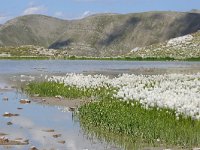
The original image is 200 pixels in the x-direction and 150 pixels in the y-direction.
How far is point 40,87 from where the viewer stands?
43594 millimetres

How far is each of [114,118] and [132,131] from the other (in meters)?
2.19

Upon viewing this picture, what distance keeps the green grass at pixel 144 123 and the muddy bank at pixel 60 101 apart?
6.34 m

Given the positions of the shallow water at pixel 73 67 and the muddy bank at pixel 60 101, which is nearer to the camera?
the muddy bank at pixel 60 101

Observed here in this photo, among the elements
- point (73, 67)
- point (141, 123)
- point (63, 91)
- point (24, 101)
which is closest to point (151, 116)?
point (141, 123)

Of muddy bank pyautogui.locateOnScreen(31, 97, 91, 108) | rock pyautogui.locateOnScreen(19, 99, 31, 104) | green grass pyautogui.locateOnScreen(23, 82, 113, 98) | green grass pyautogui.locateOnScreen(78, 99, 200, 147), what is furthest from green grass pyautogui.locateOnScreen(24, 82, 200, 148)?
rock pyautogui.locateOnScreen(19, 99, 31, 104)

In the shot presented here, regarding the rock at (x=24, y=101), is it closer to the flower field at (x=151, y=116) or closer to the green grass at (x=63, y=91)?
the green grass at (x=63, y=91)

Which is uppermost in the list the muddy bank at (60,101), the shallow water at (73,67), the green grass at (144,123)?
the green grass at (144,123)

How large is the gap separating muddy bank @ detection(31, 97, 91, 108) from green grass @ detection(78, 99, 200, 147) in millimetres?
6339

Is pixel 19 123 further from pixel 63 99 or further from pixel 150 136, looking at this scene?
pixel 63 99

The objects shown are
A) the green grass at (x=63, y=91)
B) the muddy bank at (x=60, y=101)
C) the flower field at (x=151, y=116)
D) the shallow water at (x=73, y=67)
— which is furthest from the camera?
the shallow water at (x=73, y=67)

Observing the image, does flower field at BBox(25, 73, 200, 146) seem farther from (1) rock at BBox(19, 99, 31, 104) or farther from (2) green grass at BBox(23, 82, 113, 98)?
(1) rock at BBox(19, 99, 31, 104)

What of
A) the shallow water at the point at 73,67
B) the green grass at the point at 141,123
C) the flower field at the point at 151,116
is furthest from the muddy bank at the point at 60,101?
the shallow water at the point at 73,67

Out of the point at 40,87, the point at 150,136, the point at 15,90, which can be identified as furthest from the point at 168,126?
the point at 15,90

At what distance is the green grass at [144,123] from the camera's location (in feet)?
69.6
